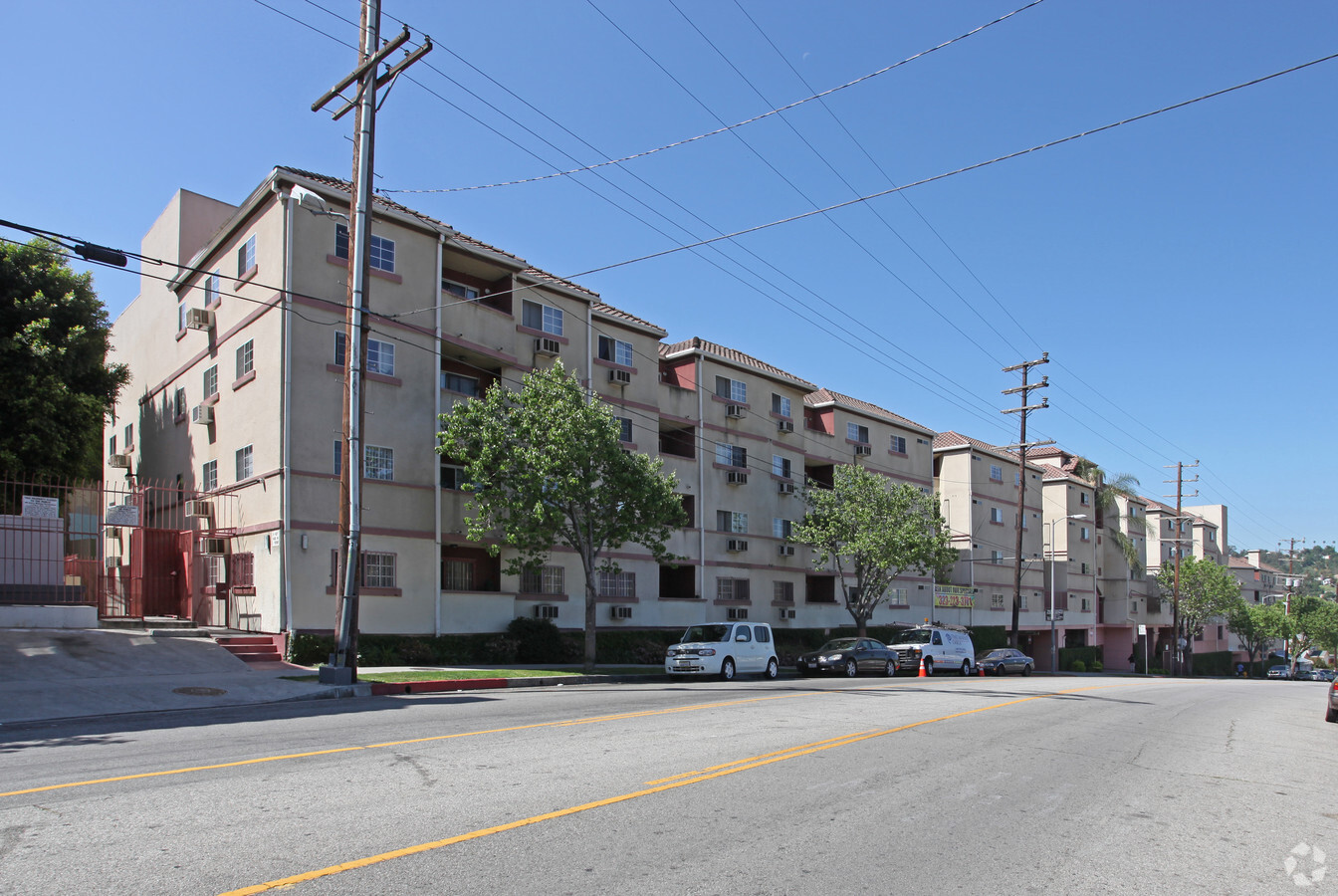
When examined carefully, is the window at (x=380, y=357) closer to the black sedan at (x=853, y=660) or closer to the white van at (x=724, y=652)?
the white van at (x=724, y=652)

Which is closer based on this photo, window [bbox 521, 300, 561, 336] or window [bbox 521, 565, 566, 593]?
window [bbox 521, 565, 566, 593]

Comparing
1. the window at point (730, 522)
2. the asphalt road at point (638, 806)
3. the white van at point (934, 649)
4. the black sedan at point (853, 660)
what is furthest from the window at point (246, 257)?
the white van at point (934, 649)

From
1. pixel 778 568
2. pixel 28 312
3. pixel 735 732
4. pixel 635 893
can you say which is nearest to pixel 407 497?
pixel 28 312

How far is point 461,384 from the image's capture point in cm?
3014

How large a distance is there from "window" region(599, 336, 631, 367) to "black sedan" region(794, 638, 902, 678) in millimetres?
12255

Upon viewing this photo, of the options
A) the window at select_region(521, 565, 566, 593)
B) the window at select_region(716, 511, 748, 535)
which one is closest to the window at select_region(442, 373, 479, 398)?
the window at select_region(521, 565, 566, 593)

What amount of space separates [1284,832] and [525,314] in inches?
1021

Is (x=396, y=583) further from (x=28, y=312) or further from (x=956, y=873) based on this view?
(x=956, y=873)

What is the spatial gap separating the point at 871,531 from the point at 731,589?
6.18 metres

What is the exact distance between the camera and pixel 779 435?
4212 centimetres

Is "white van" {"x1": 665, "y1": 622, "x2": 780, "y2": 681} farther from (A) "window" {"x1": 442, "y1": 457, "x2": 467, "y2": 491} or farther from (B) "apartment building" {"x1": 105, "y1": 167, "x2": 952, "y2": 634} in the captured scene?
(A) "window" {"x1": 442, "y1": 457, "x2": 467, "y2": 491}

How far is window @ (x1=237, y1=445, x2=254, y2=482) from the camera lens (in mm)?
25000

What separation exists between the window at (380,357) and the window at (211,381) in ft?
16.8

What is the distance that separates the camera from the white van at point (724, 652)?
25.5 m
